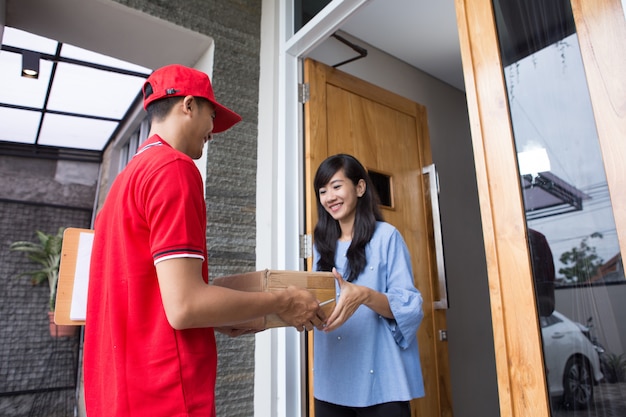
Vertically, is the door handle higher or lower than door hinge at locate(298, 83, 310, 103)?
lower

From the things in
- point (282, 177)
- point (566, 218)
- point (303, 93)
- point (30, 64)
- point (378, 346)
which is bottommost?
point (378, 346)

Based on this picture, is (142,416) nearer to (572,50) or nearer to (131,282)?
(131,282)

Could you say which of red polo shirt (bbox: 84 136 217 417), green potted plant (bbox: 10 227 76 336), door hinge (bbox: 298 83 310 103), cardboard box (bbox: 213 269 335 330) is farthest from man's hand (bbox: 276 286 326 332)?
green potted plant (bbox: 10 227 76 336)

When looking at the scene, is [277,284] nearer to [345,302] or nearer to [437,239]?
[345,302]

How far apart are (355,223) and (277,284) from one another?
21.8 inches

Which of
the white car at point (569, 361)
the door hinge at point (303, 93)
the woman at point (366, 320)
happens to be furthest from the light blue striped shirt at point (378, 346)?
the door hinge at point (303, 93)

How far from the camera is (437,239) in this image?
2492mm

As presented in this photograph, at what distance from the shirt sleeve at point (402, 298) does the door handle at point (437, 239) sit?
3.67 feet

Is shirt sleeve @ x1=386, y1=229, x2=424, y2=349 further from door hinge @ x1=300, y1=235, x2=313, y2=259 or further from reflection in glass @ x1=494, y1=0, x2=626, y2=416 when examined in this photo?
door hinge @ x1=300, y1=235, x2=313, y2=259

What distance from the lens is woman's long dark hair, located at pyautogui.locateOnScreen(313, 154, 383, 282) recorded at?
57.1 inches

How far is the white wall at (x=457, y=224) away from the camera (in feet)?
9.42

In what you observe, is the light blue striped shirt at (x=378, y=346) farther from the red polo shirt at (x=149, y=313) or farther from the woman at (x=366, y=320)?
the red polo shirt at (x=149, y=313)

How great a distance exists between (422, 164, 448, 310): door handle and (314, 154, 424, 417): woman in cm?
104

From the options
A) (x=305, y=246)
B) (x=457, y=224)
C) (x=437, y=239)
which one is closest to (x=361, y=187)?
(x=305, y=246)
